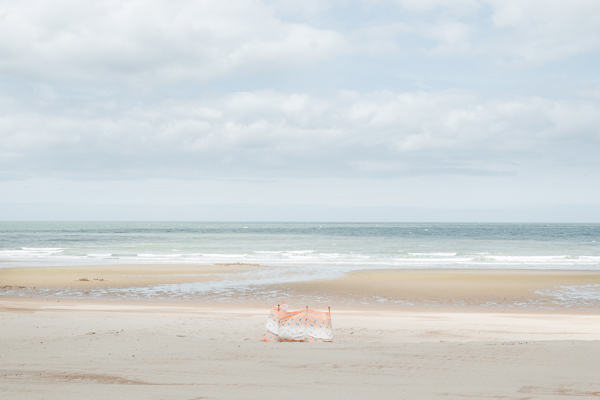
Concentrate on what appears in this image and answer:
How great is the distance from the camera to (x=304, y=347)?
8.88 m

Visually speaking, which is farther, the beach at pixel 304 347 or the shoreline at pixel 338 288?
the shoreline at pixel 338 288

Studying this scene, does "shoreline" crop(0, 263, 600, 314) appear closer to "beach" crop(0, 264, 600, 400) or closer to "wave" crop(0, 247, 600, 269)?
"beach" crop(0, 264, 600, 400)

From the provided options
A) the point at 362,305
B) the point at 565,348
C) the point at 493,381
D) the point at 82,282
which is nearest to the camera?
the point at 493,381

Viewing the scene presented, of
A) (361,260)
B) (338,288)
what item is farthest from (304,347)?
(361,260)

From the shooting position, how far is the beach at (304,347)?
21.1 ft

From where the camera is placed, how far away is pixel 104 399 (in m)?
5.93

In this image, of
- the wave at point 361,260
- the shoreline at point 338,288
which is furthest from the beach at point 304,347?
the wave at point 361,260

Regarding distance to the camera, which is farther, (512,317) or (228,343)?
(512,317)

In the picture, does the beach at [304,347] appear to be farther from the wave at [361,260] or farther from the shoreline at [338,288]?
the wave at [361,260]

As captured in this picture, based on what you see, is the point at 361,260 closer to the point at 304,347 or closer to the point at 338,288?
the point at 338,288

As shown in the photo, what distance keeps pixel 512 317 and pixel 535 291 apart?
22.8ft

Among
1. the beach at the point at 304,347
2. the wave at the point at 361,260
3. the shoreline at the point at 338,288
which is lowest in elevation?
the wave at the point at 361,260

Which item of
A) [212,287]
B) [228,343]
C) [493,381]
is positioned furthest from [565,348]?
[212,287]

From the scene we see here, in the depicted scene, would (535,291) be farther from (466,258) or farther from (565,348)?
(466,258)
